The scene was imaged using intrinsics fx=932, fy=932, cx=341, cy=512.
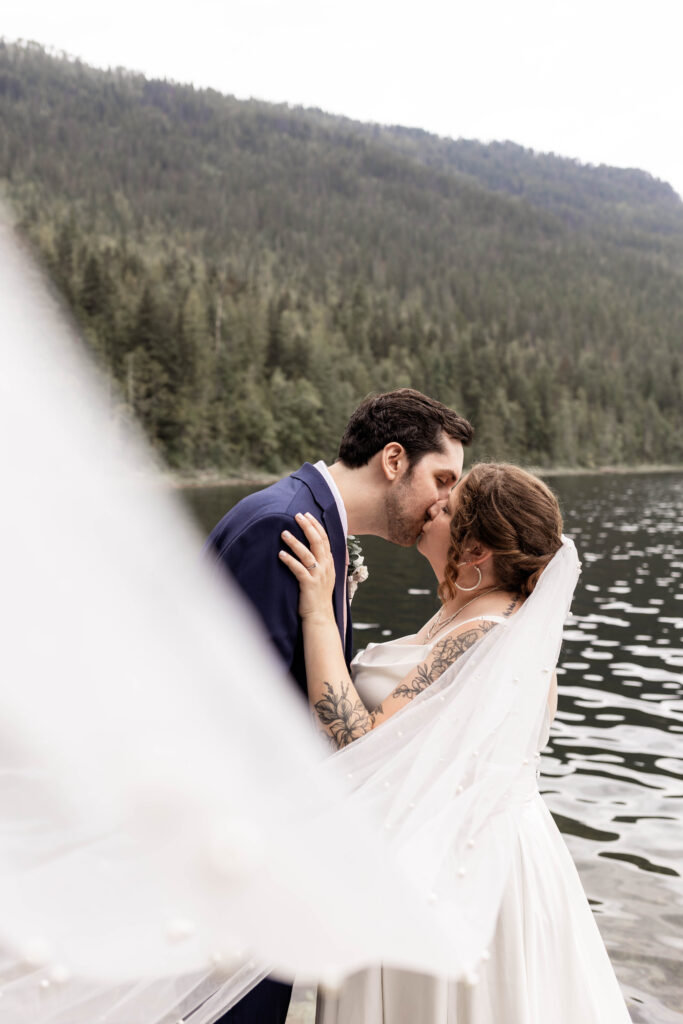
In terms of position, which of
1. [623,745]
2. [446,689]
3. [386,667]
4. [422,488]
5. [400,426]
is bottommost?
[623,745]

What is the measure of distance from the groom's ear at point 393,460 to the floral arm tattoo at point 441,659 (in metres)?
0.70

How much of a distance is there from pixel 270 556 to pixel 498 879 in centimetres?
124

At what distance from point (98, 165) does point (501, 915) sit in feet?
689

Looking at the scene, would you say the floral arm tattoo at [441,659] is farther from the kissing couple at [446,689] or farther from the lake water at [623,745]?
the lake water at [623,745]

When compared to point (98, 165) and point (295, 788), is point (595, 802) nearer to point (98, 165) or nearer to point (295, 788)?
point (295, 788)

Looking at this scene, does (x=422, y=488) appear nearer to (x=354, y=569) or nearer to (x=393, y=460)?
(x=393, y=460)

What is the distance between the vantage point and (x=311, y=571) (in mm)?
3184

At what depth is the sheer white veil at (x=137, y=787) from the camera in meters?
1.66

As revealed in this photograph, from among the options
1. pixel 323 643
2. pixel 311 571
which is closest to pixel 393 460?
pixel 311 571

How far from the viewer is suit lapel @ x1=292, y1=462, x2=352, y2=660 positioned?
344cm

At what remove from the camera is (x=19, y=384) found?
158cm

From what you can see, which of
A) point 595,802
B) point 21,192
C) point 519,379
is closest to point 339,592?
point 595,802

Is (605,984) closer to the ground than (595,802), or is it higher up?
higher up

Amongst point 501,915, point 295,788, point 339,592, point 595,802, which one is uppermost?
point 339,592
